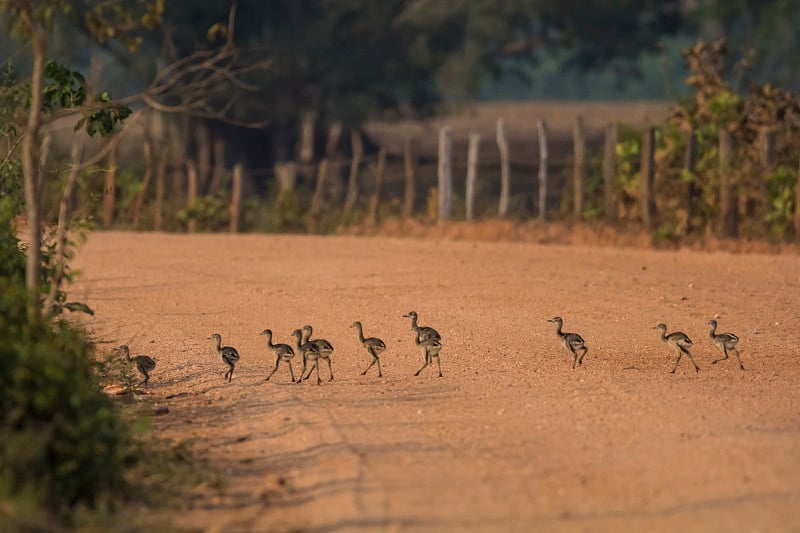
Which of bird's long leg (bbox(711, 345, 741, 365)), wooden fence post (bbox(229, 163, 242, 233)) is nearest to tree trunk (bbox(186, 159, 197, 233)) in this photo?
wooden fence post (bbox(229, 163, 242, 233))

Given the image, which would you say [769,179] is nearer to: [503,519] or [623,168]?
[623,168]

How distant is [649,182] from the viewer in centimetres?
2295

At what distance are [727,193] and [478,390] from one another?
11.7 metres

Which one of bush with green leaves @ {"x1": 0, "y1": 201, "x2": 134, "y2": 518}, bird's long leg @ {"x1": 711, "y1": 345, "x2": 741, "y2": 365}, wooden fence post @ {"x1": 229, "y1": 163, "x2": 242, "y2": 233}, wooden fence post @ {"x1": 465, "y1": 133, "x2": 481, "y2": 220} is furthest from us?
wooden fence post @ {"x1": 229, "y1": 163, "x2": 242, "y2": 233}

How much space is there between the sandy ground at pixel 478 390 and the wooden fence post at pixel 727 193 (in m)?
2.04

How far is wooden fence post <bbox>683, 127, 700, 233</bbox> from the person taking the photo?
2266cm

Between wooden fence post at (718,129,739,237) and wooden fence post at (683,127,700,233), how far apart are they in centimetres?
46

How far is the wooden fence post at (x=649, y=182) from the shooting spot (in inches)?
903

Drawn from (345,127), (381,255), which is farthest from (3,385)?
(345,127)

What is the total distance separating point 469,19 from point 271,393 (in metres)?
32.2

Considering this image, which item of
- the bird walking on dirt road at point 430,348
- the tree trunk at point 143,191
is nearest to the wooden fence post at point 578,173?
the tree trunk at point 143,191

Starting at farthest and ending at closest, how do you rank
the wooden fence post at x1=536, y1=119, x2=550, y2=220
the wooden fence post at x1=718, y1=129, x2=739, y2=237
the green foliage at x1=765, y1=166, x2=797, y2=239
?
the wooden fence post at x1=536, y1=119, x2=550, y2=220
the wooden fence post at x1=718, y1=129, x2=739, y2=237
the green foliage at x1=765, y1=166, x2=797, y2=239

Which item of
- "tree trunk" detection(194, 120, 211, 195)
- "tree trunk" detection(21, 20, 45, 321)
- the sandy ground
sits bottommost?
the sandy ground

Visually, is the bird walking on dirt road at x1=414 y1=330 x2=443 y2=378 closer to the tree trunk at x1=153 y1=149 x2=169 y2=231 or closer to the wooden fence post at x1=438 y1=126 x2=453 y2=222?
the wooden fence post at x1=438 y1=126 x2=453 y2=222
